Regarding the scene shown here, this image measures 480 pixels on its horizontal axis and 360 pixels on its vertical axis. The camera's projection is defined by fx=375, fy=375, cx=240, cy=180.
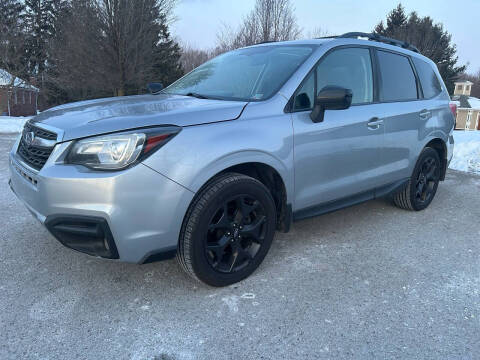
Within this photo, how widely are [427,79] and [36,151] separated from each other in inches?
162

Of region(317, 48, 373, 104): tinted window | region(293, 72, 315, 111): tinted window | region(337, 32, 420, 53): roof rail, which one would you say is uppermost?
region(337, 32, 420, 53): roof rail

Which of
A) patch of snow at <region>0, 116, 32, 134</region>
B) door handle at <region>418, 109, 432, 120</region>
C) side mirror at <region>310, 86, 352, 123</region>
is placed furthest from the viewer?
patch of snow at <region>0, 116, 32, 134</region>

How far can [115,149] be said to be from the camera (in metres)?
2.13

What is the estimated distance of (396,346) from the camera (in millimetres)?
2123

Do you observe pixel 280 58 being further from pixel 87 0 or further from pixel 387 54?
pixel 87 0

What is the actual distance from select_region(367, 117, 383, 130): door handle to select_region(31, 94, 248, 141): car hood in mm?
1345

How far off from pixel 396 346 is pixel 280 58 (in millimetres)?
2340

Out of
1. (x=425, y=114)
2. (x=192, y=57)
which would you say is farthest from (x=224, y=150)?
(x=192, y=57)

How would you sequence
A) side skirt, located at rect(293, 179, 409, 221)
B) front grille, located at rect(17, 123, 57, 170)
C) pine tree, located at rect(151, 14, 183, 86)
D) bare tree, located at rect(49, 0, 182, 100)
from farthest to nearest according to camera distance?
pine tree, located at rect(151, 14, 183, 86), bare tree, located at rect(49, 0, 182, 100), side skirt, located at rect(293, 179, 409, 221), front grille, located at rect(17, 123, 57, 170)

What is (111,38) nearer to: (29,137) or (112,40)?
(112,40)

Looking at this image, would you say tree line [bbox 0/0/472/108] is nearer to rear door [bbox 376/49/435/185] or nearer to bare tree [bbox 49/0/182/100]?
bare tree [bbox 49/0/182/100]

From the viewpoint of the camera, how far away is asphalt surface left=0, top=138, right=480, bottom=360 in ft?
6.83

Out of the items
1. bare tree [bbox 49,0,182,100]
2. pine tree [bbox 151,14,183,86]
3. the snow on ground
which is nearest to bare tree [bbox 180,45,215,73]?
pine tree [bbox 151,14,183,86]

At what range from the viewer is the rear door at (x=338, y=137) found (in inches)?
114
